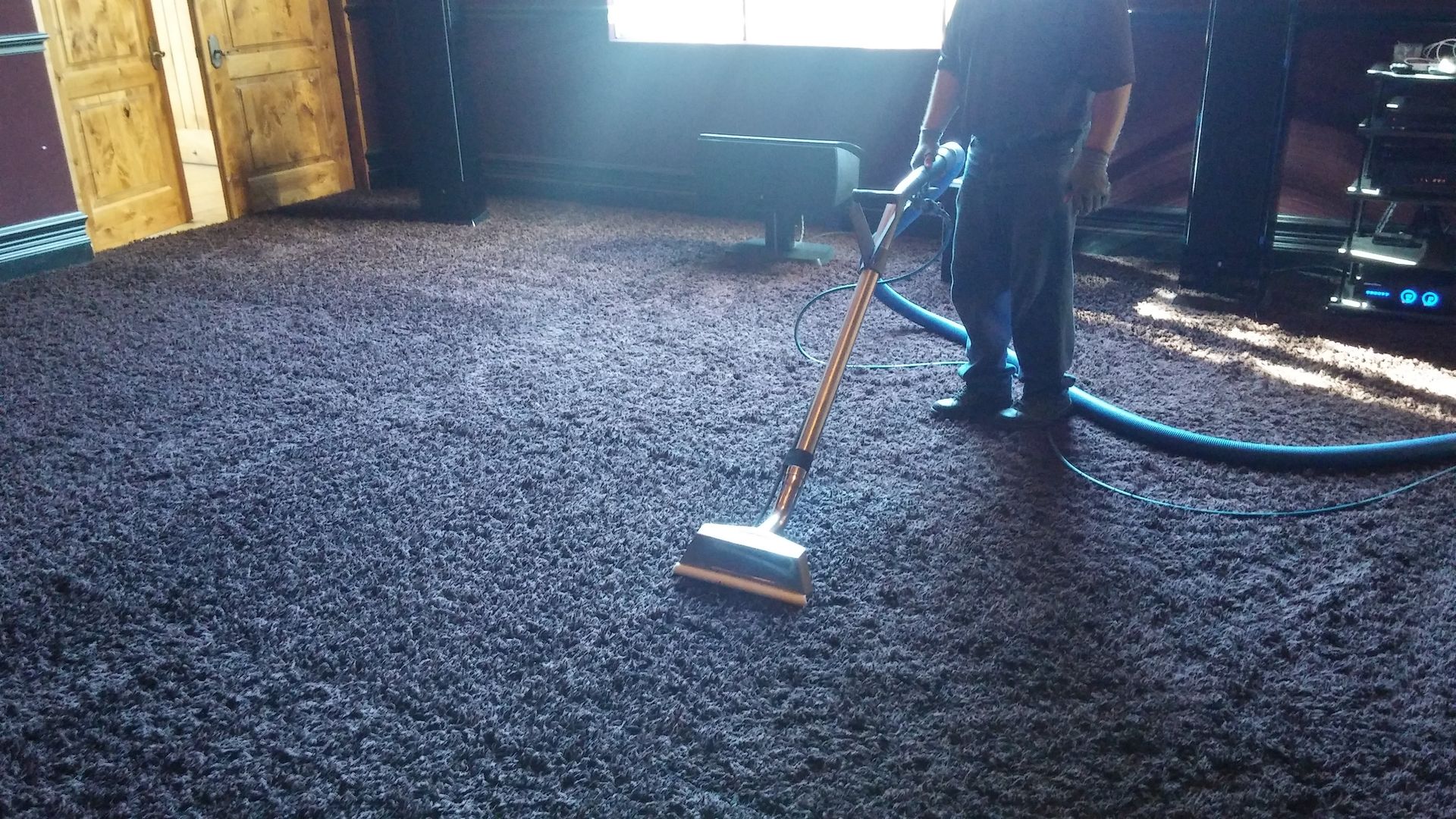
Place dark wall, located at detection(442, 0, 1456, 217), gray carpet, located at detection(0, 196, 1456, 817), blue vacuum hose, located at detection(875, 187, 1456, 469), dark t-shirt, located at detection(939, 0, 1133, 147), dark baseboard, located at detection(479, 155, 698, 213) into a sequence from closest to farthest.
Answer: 1. gray carpet, located at detection(0, 196, 1456, 817)
2. dark t-shirt, located at detection(939, 0, 1133, 147)
3. blue vacuum hose, located at detection(875, 187, 1456, 469)
4. dark wall, located at detection(442, 0, 1456, 217)
5. dark baseboard, located at detection(479, 155, 698, 213)

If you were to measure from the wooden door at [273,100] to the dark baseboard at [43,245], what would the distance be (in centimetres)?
74

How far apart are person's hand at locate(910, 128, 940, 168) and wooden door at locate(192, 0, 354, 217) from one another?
128 inches

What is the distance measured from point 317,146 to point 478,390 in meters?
2.77

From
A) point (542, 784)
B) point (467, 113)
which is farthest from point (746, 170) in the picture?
point (542, 784)

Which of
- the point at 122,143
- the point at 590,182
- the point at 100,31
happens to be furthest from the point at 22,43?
the point at 590,182

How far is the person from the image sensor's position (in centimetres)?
215

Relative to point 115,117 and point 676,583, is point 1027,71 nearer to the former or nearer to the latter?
point 676,583

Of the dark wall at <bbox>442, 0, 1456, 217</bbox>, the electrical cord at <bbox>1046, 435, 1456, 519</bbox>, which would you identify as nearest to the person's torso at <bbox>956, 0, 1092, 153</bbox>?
the electrical cord at <bbox>1046, 435, 1456, 519</bbox>

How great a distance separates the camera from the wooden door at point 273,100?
178 inches

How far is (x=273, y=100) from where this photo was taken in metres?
4.76

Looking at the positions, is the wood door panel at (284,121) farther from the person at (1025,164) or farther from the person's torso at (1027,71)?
the person's torso at (1027,71)

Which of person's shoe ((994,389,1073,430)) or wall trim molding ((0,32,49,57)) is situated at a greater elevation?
wall trim molding ((0,32,49,57))

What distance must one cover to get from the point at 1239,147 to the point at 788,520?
199 cm

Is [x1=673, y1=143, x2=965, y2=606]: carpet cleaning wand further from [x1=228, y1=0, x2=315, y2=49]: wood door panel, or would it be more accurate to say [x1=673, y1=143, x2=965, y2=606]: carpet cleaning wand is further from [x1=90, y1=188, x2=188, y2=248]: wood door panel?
[x1=228, y1=0, x2=315, y2=49]: wood door panel
